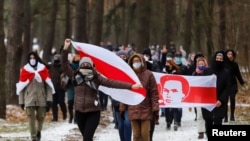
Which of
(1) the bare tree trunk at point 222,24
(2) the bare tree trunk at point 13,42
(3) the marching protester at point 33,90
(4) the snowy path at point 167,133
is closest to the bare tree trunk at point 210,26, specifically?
(1) the bare tree trunk at point 222,24

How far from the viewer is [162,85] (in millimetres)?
16453

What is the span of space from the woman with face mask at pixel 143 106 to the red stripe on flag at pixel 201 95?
132 inches

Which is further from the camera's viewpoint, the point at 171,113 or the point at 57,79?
the point at 57,79

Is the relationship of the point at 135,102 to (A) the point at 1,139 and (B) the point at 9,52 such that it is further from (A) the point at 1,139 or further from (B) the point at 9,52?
(B) the point at 9,52

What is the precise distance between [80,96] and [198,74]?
5.10m

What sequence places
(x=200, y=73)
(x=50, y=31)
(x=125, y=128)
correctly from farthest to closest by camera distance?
(x=50, y=31), (x=200, y=73), (x=125, y=128)

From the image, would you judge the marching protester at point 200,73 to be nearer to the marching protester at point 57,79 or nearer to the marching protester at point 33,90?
the marching protester at point 33,90

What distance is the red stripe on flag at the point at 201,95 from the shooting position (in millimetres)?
15352

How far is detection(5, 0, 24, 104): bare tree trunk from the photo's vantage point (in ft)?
79.8

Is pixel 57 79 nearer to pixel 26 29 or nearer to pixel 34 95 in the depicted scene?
pixel 34 95

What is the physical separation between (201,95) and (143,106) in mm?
4158

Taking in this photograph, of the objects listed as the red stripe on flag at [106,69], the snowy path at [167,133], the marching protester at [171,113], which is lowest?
the snowy path at [167,133]

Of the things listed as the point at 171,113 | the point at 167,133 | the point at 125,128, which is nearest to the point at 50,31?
the point at 171,113

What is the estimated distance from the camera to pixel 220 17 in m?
29.6
